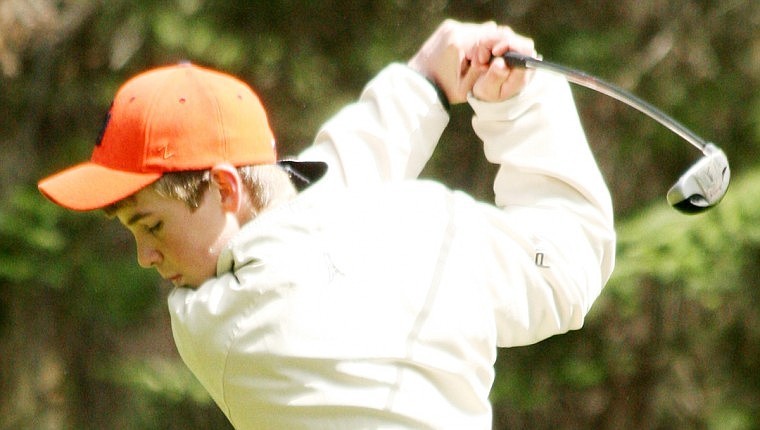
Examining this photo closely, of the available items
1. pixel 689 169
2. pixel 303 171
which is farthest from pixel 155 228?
pixel 689 169

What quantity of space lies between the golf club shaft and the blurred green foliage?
2.69m

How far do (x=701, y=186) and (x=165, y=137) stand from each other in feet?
2.85

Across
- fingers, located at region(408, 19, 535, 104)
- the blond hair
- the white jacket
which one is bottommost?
the white jacket

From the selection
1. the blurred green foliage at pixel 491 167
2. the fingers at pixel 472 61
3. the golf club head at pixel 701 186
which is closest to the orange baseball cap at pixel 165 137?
the fingers at pixel 472 61

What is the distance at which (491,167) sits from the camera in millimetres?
5820

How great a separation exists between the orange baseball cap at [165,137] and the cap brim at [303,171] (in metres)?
0.05

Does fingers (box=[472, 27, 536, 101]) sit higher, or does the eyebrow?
fingers (box=[472, 27, 536, 101])

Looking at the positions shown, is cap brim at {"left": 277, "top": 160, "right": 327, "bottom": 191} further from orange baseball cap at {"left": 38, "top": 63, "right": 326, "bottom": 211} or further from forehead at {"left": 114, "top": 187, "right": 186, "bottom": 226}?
forehead at {"left": 114, "top": 187, "right": 186, "bottom": 226}

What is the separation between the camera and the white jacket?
2191mm

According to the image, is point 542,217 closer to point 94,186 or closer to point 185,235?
point 185,235

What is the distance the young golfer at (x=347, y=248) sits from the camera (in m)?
2.20

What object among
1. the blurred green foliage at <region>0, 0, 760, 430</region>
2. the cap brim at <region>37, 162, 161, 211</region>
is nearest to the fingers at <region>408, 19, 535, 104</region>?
the cap brim at <region>37, 162, 161, 211</region>

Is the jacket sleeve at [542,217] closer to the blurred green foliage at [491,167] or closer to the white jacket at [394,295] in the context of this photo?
the white jacket at [394,295]

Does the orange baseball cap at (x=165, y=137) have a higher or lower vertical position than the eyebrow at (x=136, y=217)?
higher
